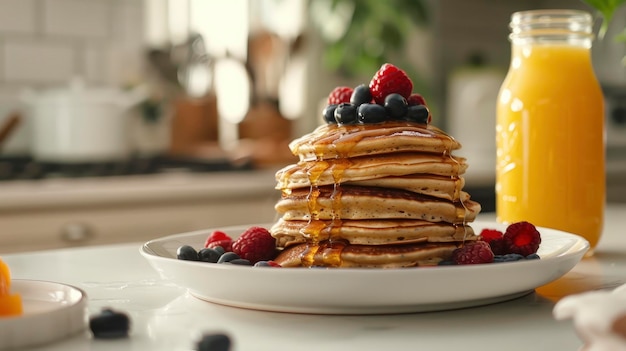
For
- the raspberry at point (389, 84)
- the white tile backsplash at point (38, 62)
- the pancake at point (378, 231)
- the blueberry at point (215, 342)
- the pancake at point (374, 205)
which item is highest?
the white tile backsplash at point (38, 62)

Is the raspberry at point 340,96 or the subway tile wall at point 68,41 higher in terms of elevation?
the subway tile wall at point 68,41

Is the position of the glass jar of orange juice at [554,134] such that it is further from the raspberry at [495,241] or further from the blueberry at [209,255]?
the blueberry at [209,255]

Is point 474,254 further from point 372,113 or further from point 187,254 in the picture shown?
point 187,254

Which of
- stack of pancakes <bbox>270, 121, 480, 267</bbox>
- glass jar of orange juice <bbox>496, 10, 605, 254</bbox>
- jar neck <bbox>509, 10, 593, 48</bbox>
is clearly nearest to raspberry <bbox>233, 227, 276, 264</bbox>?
stack of pancakes <bbox>270, 121, 480, 267</bbox>

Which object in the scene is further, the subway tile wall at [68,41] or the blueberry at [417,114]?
the subway tile wall at [68,41]

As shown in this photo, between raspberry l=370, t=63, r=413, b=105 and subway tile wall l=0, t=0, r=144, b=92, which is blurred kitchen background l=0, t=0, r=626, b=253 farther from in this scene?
raspberry l=370, t=63, r=413, b=105

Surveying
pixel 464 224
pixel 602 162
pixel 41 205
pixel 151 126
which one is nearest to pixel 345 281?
pixel 464 224

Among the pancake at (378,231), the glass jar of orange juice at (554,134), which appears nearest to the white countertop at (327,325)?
the pancake at (378,231)

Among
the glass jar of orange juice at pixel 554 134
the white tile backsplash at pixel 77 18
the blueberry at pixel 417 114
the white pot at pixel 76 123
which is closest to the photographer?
the blueberry at pixel 417 114
